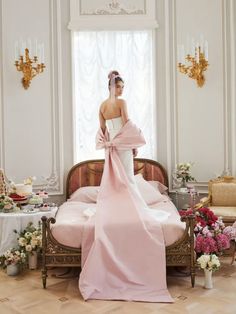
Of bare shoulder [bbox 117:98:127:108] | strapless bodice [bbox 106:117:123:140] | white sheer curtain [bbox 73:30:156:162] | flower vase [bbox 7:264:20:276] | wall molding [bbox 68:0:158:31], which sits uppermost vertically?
wall molding [bbox 68:0:158:31]

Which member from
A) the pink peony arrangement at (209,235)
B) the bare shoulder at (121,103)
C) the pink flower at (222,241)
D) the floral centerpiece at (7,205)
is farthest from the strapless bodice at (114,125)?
the pink flower at (222,241)

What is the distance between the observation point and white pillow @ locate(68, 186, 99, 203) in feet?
18.3

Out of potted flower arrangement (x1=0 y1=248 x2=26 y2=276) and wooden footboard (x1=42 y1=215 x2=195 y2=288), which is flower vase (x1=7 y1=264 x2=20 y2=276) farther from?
wooden footboard (x1=42 y1=215 x2=195 y2=288)

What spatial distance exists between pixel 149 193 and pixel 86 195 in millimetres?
829

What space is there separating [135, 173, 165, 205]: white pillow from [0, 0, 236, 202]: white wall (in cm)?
69

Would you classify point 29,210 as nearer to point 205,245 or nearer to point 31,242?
point 31,242

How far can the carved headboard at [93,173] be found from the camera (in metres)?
6.07

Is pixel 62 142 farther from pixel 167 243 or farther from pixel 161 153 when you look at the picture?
pixel 167 243

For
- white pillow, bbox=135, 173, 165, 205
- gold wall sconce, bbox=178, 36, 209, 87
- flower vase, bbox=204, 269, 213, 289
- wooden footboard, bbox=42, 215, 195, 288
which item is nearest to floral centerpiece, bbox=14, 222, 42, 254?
wooden footboard, bbox=42, 215, 195, 288

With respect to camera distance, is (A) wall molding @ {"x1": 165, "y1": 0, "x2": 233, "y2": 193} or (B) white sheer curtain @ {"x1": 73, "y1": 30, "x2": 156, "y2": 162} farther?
(B) white sheer curtain @ {"x1": 73, "y1": 30, "x2": 156, "y2": 162}

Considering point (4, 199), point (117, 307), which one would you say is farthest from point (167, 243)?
point (4, 199)

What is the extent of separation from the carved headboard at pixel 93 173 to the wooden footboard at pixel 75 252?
1.98 m

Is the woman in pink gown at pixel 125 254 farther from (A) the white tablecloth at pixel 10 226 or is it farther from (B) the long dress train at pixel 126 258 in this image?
(A) the white tablecloth at pixel 10 226

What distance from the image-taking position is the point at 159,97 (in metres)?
6.20
